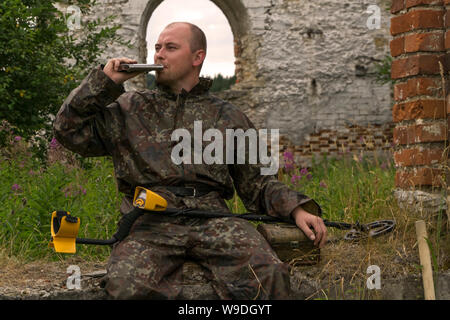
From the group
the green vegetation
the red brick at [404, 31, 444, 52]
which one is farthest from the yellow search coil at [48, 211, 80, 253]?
the red brick at [404, 31, 444, 52]

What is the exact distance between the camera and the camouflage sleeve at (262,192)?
2.60m

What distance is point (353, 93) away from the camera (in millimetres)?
9102

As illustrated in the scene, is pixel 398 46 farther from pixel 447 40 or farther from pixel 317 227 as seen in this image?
pixel 317 227

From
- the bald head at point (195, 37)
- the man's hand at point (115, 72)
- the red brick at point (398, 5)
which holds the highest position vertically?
the red brick at point (398, 5)

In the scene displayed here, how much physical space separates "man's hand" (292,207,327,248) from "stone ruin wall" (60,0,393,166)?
20.8 feet

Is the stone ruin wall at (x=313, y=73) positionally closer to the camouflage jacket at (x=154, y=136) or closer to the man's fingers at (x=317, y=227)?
the camouflage jacket at (x=154, y=136)

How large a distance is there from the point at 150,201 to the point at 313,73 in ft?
23.1

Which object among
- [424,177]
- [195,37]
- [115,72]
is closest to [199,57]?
[195,37]

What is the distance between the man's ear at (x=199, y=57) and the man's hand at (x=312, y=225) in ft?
2.98

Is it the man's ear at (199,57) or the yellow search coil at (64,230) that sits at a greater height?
the man's ear at (199,57)

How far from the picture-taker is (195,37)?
273 centimetres

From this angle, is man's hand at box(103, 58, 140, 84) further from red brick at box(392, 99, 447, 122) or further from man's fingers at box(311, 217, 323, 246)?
red brick at box(392, 99, 447, 122)

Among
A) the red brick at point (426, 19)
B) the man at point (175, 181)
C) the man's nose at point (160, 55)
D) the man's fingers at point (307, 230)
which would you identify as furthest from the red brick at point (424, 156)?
the man's nose at point (160, 55)
